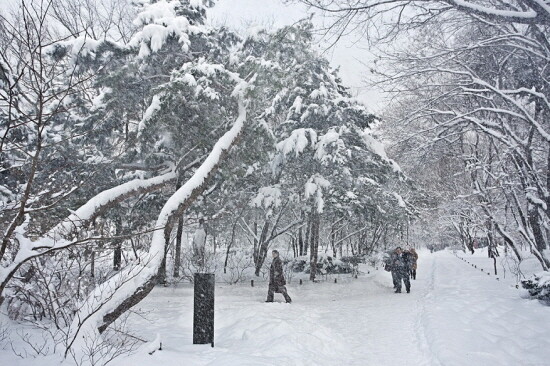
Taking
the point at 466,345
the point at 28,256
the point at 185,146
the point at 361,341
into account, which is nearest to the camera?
the point at 28,256

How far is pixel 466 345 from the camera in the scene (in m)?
6.26

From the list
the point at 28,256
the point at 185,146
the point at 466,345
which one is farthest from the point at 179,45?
the point at 466,345

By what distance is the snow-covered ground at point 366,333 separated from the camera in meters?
5.60

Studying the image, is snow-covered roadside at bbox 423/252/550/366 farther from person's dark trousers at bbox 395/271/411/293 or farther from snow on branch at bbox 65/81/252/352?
snow on branch at bbox 65/81/252/352

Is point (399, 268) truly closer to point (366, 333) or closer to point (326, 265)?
point (366, 333)

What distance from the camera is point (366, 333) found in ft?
25.6

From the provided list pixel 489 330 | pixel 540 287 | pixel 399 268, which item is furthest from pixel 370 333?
pixel 399 268

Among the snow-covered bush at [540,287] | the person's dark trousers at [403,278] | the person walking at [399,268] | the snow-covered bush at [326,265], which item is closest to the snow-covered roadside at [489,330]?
the snow-covered bush at [540,287]

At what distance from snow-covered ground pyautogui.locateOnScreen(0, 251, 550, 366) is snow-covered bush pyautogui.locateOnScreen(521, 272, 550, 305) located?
24 centimetres

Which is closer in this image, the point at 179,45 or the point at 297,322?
the point at 297,322

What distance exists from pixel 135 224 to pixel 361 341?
35.8 ft

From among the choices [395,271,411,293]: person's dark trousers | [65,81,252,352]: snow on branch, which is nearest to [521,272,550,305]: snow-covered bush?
[395,271,411,293]: person's dark trousers

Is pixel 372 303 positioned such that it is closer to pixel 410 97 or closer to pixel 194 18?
pixel 410 97

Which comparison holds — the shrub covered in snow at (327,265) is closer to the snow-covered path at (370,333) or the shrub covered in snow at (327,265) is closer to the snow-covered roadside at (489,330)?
the snow-covered path at (370,333)
